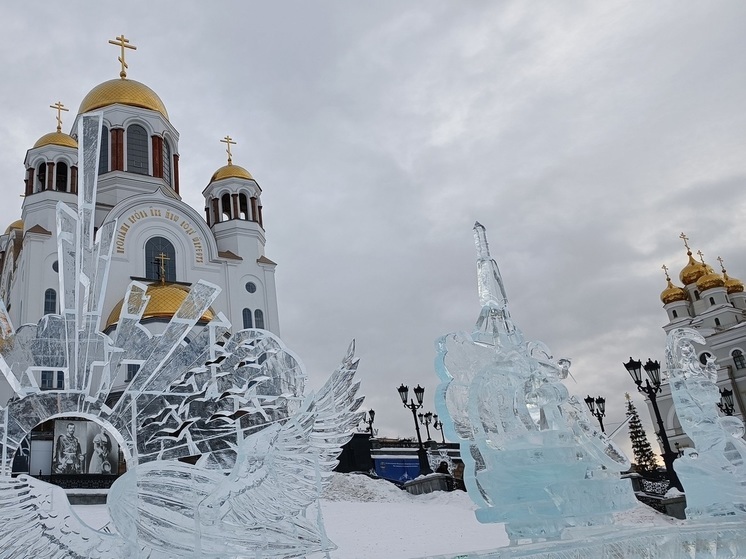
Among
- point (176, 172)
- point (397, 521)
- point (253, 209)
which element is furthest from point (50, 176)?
point (397, 521)

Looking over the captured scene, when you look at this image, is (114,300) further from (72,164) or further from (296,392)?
(296,392)

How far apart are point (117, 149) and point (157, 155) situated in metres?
1.99

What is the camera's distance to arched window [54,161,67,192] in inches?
1156

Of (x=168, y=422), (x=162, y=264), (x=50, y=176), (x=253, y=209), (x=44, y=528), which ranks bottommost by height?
(x=44, y=528)

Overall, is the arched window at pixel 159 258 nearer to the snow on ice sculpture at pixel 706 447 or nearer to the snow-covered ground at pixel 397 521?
the snow-covered ground at pixel 397 521

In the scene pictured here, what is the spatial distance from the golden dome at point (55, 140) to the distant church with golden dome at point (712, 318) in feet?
119

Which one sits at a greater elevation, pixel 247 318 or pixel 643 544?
pixel 247 318

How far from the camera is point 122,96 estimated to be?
33.4 metres

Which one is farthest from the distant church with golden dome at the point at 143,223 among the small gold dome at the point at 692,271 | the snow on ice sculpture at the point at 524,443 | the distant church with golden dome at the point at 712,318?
the small gold dome at the point at 692,271

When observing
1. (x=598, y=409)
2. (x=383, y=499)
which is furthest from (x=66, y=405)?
(x=598, y=409)

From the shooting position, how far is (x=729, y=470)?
23.3 ft

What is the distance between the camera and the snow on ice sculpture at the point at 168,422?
517 centimetres

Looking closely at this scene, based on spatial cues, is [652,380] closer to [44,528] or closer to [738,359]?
[44,528]

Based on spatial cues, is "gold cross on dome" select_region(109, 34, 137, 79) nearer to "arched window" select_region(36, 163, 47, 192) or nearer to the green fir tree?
"arched window" select_region(36, 163, 47, 192)
